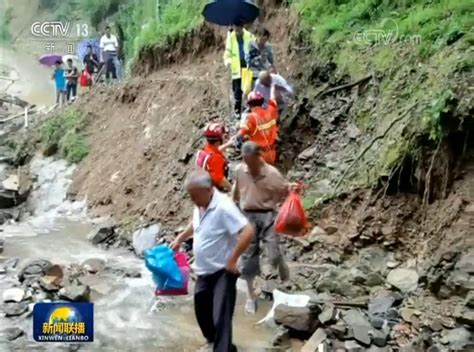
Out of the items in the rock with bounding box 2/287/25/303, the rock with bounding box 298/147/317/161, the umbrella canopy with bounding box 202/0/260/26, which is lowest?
the rock with bounding box 2/287/25/303

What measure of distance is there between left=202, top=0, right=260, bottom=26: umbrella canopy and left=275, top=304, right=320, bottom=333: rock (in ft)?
23.3

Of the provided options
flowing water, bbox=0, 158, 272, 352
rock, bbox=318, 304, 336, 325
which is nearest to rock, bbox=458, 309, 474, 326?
rock, bbox=318, 304, 336, 325

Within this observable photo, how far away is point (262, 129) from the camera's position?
28.0 feet

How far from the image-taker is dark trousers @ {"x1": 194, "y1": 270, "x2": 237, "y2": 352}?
4887 mm

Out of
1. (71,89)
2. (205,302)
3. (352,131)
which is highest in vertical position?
(71,89)

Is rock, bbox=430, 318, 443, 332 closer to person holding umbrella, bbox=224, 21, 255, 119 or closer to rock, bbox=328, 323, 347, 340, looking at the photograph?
rock, bbox=328, 323, 347, 340

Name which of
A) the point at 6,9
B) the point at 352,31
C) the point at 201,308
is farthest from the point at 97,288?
the point at 6,9

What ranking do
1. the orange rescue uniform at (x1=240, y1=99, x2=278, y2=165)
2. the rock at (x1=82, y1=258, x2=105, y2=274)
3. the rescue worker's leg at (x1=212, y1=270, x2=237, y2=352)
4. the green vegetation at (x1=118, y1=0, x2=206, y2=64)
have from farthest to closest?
the green vegetation at (x1=118, y1=0, x2=206, y2=64), the orange rescue uniform at (x1=240, y1=99, x2=278, y2=165), the rock at (x1=82, y1=258, x2=105, y2=274), the rescue worker's leg at (x1=212, y1=270, x2=237, y2=352)

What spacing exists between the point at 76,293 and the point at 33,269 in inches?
52.7

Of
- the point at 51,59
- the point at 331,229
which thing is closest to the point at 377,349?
the point at 331,229

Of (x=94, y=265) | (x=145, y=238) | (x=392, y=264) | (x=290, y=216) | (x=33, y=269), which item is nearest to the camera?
(x=290, y=216)

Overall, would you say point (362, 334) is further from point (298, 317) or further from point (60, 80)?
point (60, 80)

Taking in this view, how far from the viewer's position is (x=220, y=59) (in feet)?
47.9

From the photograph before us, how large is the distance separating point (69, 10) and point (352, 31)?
24391mm
